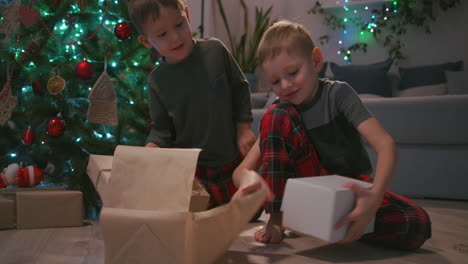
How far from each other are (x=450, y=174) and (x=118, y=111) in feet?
4.82

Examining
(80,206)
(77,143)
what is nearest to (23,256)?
(80,206)

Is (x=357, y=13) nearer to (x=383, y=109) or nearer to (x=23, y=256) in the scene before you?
(x=383, y=109)

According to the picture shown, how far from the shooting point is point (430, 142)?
2.00 meters

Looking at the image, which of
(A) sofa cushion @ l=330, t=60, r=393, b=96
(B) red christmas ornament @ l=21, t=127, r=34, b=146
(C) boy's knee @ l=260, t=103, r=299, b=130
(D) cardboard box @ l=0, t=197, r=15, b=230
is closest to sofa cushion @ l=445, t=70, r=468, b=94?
(A) sofa cushion @ l=330, t=60, r=393, b=96

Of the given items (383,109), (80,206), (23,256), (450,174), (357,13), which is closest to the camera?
(23,256)

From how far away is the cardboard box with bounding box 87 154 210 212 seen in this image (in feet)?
3.53

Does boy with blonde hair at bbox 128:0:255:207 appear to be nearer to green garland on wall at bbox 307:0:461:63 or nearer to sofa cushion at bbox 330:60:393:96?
sofa cushion at bbox 330:60:393:96

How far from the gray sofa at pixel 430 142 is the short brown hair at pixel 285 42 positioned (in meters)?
1.07

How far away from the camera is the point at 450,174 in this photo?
6.36ft

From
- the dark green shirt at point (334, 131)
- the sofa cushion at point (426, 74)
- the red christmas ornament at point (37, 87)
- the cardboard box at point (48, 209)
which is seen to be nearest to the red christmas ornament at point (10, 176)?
the cardboard box at point (48, 209)

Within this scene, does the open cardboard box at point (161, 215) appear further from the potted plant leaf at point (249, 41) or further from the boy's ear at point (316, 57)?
the potted plant leaf at point (249, 41)

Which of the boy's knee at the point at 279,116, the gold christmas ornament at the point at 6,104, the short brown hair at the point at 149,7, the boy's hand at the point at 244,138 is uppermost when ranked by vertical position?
the short brown hair at the point at 149,7

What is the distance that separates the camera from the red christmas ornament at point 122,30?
1.54m

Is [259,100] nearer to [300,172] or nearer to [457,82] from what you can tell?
[457,82]
